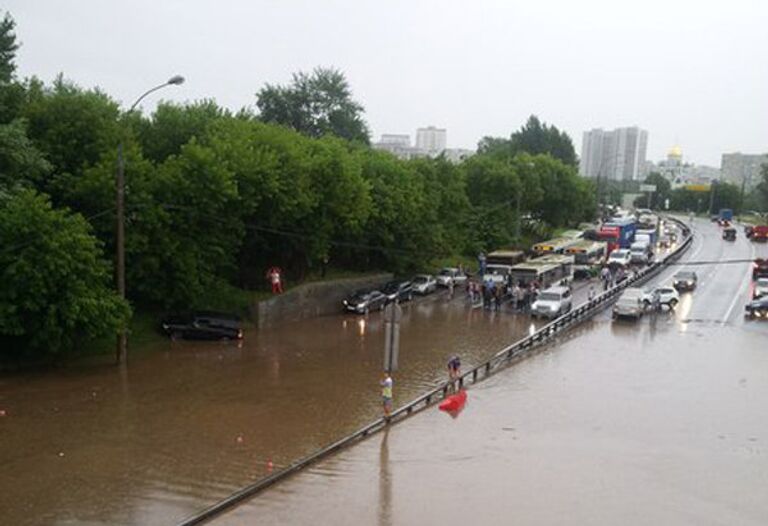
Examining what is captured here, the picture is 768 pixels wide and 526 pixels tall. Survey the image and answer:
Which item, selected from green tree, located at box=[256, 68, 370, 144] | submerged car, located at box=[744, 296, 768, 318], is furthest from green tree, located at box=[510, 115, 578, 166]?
submerged car, located at box=[744, 296, 768, 318]

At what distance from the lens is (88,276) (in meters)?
25.2

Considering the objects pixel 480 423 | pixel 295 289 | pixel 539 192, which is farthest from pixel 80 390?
pixel 539 192

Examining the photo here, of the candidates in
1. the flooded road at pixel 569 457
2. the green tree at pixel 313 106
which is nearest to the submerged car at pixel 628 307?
the flooded road at pixel 569 457

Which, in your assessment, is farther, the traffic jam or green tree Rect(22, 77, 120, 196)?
the traffic jam

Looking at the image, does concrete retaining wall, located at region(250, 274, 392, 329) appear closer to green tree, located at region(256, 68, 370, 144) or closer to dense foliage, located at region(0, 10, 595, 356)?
dense foliage, located at region(0, 10, 595, 356)

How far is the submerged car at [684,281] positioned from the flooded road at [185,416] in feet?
69.2

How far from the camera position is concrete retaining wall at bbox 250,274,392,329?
120 ft

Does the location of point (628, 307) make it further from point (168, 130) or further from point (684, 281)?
point (168, 130)

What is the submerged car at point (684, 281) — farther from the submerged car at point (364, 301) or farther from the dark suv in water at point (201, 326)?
the dark suv in water at point (201, 326)

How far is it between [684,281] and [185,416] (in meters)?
39.5

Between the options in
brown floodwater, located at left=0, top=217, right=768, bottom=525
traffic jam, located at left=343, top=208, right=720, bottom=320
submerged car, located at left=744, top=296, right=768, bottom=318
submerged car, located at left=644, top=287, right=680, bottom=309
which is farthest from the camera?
submerged car, located at left=644, top=287, right=680, bottom=309

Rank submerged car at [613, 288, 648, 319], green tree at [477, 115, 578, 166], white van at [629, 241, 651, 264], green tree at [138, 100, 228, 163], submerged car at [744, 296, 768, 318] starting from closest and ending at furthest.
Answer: green tree at [138, 100, 228, 163] < submerged car at [613, 288, 648, 319] < submerged car at [744, 296, 768, 318] < white van at [629, 241, 651, 264] < green tree at [477, 115, 578, 166]

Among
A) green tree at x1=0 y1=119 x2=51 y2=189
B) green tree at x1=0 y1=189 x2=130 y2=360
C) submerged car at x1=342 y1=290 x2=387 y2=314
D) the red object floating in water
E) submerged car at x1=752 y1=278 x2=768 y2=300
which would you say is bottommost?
submerged car at x1=342 y1=290 x2=387 y2=314

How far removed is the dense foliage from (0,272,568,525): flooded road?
9.00ft
